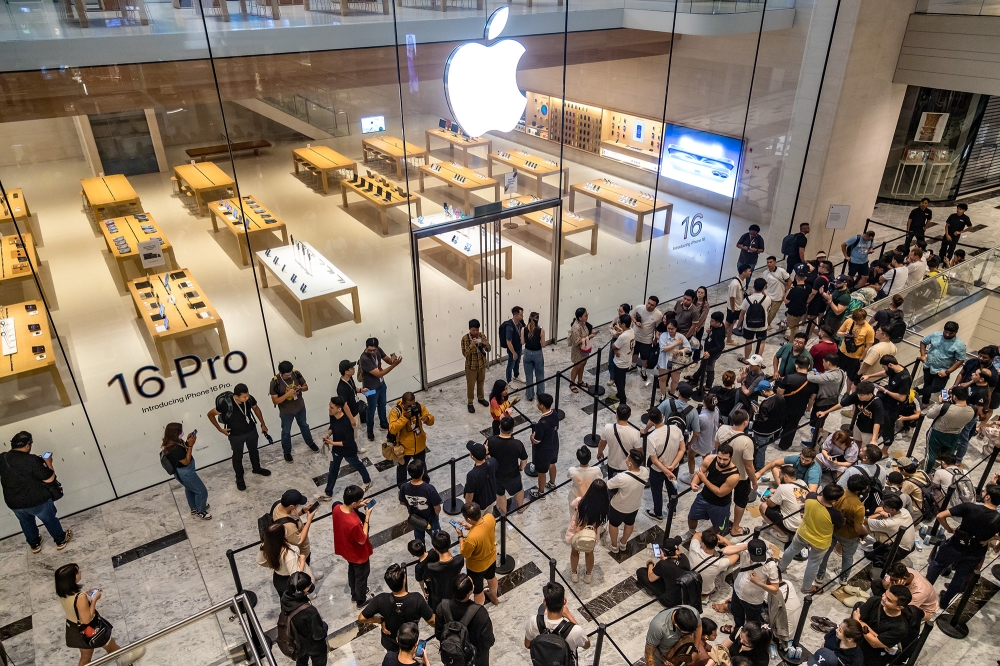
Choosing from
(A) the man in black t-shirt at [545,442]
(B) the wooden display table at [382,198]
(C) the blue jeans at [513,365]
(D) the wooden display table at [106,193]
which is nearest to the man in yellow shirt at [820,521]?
(A) the man in black t-shirt at [545,442]

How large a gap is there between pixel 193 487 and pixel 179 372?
129 centimetres

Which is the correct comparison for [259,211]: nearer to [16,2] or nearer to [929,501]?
[16,2]

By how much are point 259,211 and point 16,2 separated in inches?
105

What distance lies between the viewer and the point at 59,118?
237 inches

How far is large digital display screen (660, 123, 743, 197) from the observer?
36.0 ft

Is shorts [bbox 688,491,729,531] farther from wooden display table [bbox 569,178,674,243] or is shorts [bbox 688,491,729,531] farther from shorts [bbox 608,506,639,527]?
wooden display table [bbox 569,178,674,243]

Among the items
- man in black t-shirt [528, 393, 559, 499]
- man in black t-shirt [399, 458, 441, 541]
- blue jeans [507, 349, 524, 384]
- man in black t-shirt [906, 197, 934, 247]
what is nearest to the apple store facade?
blue jeans [507, 349, 524, 384]

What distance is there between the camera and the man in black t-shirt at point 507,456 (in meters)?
6.29

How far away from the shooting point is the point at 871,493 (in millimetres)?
6086

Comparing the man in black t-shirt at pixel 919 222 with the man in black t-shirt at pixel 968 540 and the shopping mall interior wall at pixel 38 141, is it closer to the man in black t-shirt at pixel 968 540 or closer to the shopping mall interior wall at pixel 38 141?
the man in black t-shirt at pixel 968 540

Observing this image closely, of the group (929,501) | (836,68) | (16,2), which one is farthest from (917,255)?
(16,2)

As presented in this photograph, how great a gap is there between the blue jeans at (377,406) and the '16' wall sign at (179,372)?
5.18ft

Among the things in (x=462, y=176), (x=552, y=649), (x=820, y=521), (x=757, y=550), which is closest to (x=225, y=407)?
(x=462, y=176)

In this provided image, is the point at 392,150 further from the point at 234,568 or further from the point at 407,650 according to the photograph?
the point at 407,650
